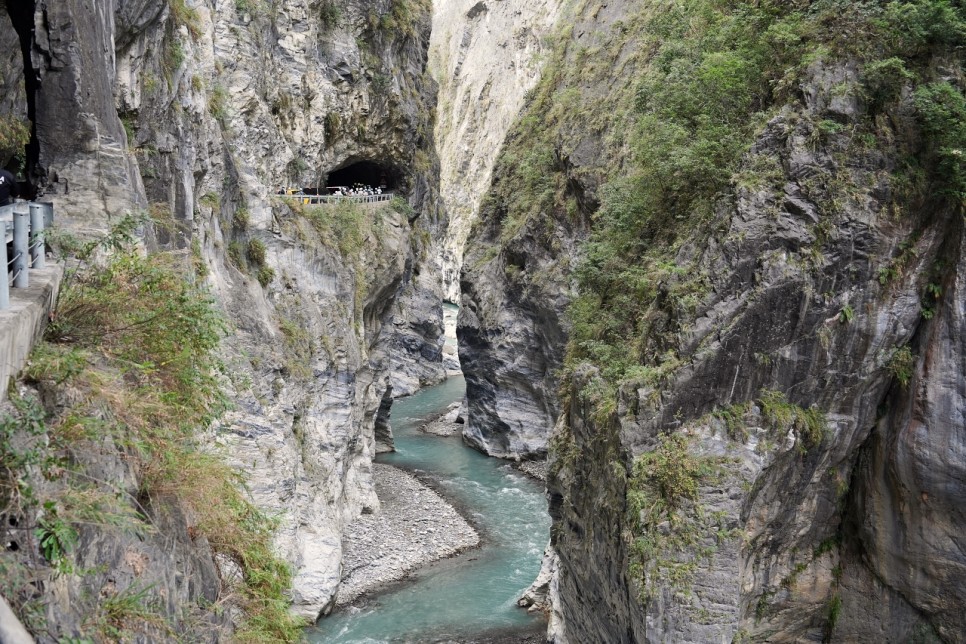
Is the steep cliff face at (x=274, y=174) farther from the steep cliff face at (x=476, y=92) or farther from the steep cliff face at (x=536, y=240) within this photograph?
the steep cliff face at (x=476, y=92)

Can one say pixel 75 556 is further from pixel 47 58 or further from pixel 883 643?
pixel 883 643

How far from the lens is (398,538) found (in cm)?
2447

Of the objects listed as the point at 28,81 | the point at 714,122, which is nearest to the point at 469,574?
the point at 714,122

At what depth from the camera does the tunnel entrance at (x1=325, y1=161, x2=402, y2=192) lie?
115 ft

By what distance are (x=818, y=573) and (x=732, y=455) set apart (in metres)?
3.52

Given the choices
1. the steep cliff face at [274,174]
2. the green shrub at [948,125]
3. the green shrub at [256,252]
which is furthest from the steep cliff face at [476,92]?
the green shrub at [948,125]

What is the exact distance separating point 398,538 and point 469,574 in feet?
10.1

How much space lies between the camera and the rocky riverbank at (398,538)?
21.9 meters

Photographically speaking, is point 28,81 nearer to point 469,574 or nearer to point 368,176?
point 469,574

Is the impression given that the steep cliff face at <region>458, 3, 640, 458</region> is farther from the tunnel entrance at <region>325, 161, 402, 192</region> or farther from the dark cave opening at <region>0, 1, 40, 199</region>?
the dark cave opening at <region>0, 1, 40, 199</region>

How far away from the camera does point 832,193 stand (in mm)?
12422

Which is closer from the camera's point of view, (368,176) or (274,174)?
(274,174)

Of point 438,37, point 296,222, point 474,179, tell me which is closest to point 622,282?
point 296,222

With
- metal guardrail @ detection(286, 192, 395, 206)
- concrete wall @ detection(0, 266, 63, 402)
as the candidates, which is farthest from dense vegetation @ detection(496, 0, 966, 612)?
metal guardrail @ detection(286, 192, 395, 206)
